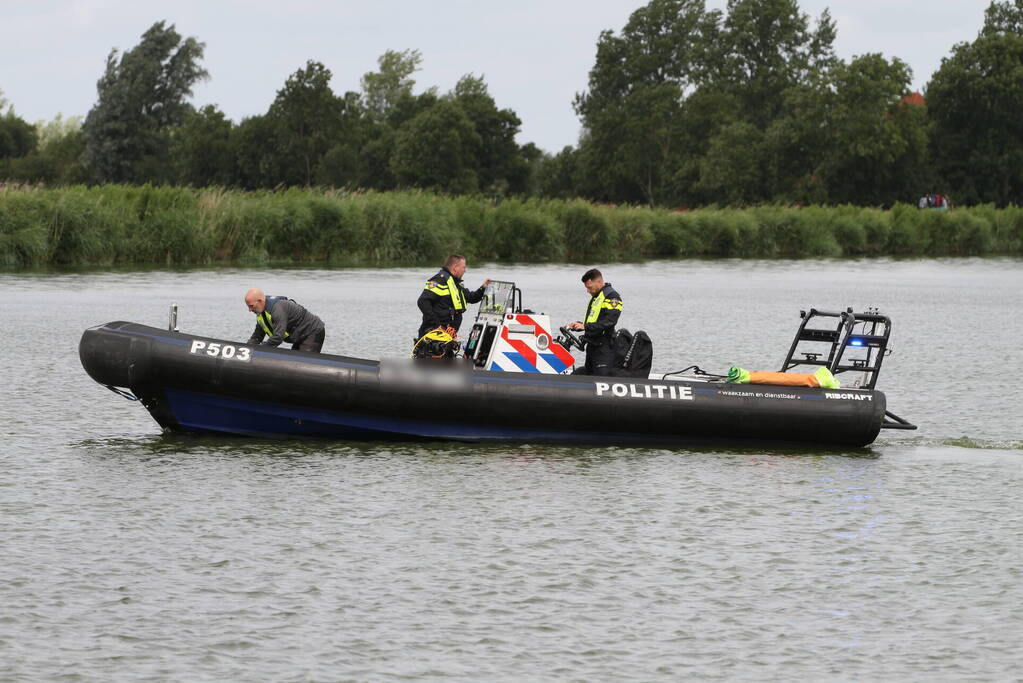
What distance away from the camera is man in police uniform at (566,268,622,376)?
13000mm

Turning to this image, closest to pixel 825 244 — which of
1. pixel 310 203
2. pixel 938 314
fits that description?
pixel 310 203

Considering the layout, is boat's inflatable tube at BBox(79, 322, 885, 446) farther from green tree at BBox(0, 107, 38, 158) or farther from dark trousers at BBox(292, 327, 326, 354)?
green tree at BBox(0, 107, 38, 158)

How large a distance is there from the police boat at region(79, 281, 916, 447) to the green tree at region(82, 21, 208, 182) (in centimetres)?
7415

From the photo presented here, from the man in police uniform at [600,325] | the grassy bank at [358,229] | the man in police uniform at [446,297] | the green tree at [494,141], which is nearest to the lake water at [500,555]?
the man in police uniform at [600,325]

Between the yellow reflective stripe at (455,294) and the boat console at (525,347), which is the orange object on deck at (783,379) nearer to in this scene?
the boat console at (525,347)

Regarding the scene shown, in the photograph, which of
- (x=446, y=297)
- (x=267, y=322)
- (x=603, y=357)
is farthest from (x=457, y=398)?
(x=267, y=322)

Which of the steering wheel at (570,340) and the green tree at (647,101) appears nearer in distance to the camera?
the steering wheel at (570,340)

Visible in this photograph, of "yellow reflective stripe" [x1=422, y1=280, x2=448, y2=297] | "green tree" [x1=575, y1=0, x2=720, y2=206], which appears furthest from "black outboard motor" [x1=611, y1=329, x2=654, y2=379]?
"green tree" [x1=575, y1=0, x2=720, y2=206]

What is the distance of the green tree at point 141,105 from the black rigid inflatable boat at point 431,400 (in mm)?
74139

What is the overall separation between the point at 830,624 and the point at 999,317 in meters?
20.5

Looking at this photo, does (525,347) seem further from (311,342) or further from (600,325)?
(311,342)

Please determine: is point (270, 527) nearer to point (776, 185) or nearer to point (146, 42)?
point (776, 185)

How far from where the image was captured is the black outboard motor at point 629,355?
13078 mm

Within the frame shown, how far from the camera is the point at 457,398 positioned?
40.5 feet
